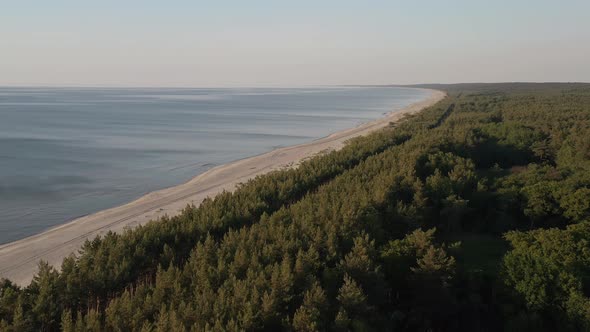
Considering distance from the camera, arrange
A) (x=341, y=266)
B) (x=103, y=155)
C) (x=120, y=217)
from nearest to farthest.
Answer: (x=341, y=266) < (x=120, y=217) < (x=103, y=155)

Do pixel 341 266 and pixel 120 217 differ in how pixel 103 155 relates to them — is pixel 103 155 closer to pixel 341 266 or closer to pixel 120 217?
pixel 120 217

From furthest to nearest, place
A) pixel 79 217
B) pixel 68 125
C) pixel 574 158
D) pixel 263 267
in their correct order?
pixel 68 125
pixel 574 158
pixel 79 217
pixel 263 267

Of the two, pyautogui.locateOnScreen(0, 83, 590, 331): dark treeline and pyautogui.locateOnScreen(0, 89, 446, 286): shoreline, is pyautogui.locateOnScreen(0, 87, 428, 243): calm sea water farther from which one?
pyautogui.locateOnScreen(0, 83, 590, 331): dark treeline

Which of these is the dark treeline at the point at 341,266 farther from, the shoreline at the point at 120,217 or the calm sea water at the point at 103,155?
the calm sea water at the point at 103,155

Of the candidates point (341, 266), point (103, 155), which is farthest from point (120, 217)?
point (103, 155)

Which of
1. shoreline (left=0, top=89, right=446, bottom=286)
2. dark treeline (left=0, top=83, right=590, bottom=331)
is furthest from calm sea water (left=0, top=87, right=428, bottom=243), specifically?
dark treeline (left=0, top=83, right=590, bottom=331)

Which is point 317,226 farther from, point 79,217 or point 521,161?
point 521,161

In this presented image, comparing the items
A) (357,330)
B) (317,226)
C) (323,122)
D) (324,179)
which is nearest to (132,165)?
(324,179)

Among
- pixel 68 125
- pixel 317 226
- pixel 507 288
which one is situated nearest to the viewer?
pixel 507 288
